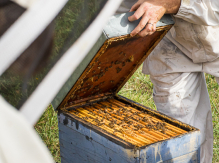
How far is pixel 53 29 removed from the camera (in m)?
1.37

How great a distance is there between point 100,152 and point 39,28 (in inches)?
31.5

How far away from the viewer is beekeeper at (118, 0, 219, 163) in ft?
5.58

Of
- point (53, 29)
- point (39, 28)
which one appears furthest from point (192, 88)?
point (39, 28)

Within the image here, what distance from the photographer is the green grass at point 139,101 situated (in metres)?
2.81

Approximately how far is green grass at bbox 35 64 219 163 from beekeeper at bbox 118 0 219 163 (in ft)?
2.73

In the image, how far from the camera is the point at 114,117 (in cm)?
183

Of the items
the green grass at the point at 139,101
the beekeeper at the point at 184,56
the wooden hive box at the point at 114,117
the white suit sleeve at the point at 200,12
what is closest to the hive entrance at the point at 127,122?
the wooden hive box at the point at 114,117

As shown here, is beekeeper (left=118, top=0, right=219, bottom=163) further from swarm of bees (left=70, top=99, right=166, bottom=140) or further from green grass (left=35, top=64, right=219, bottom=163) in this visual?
green grass (left=35, top=64, right=219, bottom=163)

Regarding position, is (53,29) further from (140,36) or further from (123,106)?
(123,106)

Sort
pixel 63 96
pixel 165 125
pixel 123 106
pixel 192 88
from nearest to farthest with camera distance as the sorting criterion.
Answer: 1. pixel 165 125
2. pixel 63 96
3. pixel 123 106
4. pixel 192 88

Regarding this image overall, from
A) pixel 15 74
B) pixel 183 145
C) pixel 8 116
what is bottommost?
pixel 8 116

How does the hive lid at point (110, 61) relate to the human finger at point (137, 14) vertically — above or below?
below

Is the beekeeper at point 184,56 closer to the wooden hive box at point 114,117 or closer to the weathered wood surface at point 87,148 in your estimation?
the wooden hive box at point 114,117

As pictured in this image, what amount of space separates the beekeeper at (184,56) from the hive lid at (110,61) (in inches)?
2.9
